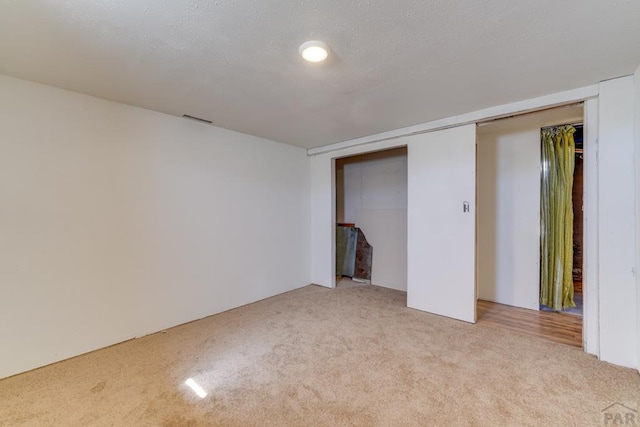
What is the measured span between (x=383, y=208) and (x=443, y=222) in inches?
56.6

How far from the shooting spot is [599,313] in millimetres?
2273

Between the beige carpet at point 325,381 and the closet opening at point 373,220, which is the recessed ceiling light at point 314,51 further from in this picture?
the closet opening at point 373,220

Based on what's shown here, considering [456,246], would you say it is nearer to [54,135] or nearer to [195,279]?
[195,279]

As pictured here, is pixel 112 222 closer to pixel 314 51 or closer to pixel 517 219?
pixel 314 51

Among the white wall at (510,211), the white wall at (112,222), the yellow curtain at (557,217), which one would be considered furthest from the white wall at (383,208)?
the white wall at (112,222)

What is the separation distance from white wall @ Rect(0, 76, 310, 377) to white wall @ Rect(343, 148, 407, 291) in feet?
6.15

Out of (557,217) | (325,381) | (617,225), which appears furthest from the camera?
(557,217)

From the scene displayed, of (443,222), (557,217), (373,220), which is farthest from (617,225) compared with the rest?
(373,220)

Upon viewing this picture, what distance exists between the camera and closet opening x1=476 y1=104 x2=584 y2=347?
3297 mm

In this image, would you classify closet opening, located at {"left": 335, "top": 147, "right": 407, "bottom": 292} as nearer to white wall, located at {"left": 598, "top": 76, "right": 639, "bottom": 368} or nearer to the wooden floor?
the wooden floor

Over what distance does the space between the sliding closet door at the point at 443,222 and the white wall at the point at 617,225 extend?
3.25 ft

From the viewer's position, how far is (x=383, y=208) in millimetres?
4562

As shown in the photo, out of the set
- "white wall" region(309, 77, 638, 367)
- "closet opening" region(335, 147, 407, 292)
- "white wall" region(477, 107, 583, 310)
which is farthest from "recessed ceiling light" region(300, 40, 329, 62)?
"closet opening" region(335, 147, 407, 292)

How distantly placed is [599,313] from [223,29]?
3.55 m
